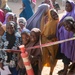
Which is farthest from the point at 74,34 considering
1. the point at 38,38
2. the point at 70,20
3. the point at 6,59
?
the point at 6,59

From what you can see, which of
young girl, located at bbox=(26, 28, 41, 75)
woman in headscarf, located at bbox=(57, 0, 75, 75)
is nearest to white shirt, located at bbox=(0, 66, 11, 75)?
young girl, located at bbox=(26, 28, 41, 75)

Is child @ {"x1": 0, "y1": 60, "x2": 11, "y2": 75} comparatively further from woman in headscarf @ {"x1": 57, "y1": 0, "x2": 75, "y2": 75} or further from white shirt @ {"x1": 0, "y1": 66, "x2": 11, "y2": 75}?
woman in headscarf @ {"x1": 57, "y1": 0, "x2": 75, "y2": 75}

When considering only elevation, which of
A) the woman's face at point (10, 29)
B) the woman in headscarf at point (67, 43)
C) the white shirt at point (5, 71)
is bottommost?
the white shirt at point (5, 71)

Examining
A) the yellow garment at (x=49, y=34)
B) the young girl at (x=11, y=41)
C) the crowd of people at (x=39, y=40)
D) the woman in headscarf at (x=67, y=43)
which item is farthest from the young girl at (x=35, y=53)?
the woman in headscarf at (x=67, y=43)

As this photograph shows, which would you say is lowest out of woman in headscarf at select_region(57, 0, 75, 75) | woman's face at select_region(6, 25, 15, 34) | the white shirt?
the white shirt

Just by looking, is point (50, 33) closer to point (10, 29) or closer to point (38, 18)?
point (38, 18)

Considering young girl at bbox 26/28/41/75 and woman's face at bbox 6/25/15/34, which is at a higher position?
woman's face at bbox 6/25/15/34

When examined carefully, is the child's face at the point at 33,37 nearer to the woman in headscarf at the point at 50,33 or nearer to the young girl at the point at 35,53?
the young girl at the point at 35,53

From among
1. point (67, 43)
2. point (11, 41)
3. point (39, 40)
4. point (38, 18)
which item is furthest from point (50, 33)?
point (11, 41)

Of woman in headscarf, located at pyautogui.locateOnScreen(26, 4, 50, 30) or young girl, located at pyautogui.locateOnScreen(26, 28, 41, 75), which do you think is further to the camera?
woman in headscarf, located at pyautogui.locateOnScreen(26, 4, 50, 30)

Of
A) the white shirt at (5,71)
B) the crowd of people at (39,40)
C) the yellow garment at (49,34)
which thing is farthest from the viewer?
the yellow garment at (49,34)

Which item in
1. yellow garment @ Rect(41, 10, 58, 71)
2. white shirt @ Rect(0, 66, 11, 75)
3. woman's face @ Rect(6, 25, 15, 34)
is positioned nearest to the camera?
woman's face @ Rect(6, 25, 15, 34)

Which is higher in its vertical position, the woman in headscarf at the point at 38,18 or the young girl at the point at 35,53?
the woman in headscarf at the point at 38,18

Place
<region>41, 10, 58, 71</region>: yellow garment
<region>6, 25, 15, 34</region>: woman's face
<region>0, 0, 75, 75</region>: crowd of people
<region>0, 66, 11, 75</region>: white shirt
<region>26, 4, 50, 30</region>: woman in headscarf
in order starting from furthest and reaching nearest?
<region>26, 4, 50, 30</region>: woman in headscarf
<region>41, 10, 58, 71</region>: yellow garment
<region>0, 66, 11, 75</region>: white shirt
<region>6, 25, 15, 34</region>: woman's face
<region>0, 0, 75, 75</region>: crowd of people
